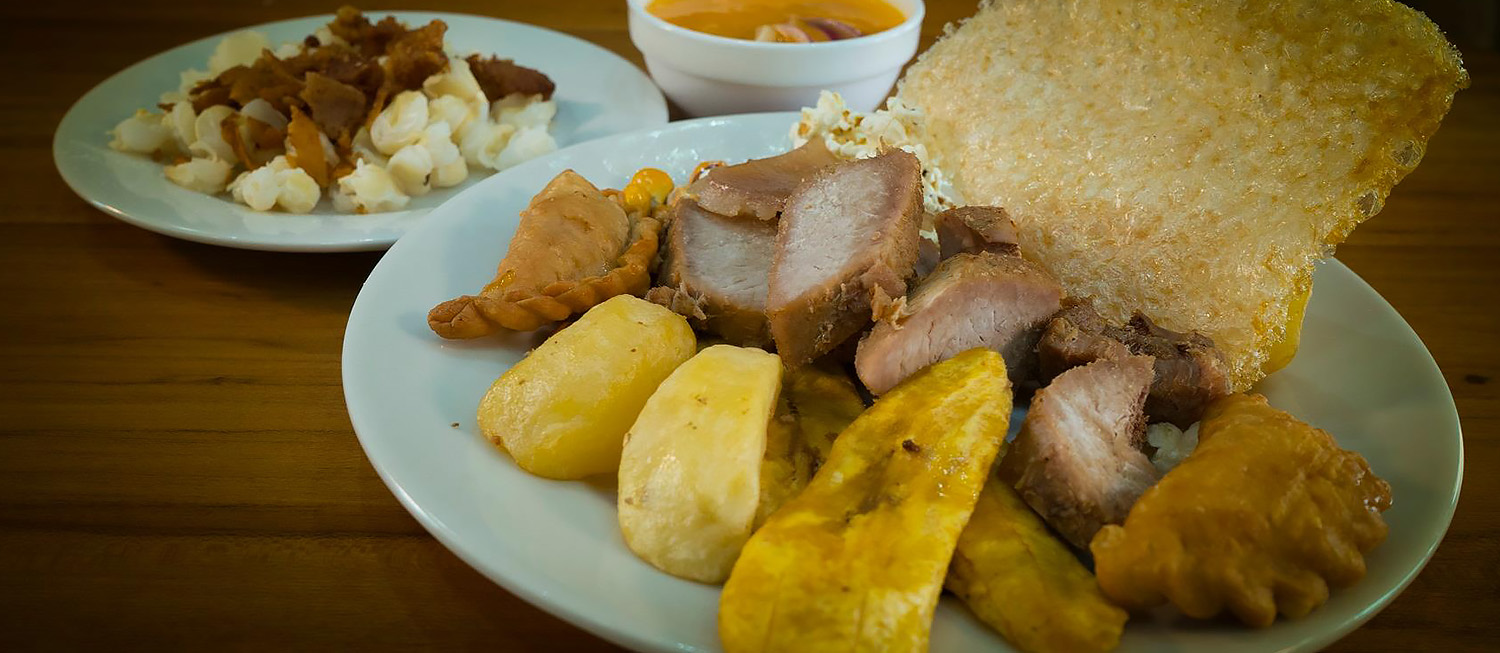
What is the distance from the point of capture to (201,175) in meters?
3.02

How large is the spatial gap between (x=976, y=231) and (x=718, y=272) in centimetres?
61

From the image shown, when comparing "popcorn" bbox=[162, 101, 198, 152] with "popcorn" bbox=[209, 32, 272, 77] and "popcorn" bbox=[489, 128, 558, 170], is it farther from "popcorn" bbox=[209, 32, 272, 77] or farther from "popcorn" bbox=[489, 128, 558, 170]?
"popcorn" bbox=[489, 128, 558, 170]

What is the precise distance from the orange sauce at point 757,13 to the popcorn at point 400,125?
1.04m

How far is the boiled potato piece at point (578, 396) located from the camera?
194 centimetres

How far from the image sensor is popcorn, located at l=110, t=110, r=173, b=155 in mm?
3166

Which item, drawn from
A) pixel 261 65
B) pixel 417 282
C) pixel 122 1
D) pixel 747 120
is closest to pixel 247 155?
pixel 261 65

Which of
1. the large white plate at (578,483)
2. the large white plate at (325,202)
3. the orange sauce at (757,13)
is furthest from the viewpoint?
the orange sauce at (757,13)

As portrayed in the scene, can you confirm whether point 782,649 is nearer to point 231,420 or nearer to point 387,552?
point 387,552

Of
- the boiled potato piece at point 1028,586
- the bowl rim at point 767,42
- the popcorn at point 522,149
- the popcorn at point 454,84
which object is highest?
the bowl rim at point 767,42

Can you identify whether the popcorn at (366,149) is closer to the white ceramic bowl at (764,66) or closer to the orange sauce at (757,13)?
the white ceramic bowl at (764,66)

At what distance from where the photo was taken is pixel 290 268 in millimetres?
2996

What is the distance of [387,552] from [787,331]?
91 cm

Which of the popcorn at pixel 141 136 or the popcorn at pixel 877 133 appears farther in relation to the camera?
the popcorn at pixel 141 136

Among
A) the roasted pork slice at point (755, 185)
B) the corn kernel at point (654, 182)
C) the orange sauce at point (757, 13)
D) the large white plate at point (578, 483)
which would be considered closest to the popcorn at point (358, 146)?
the large white plate at point (578, 483)
